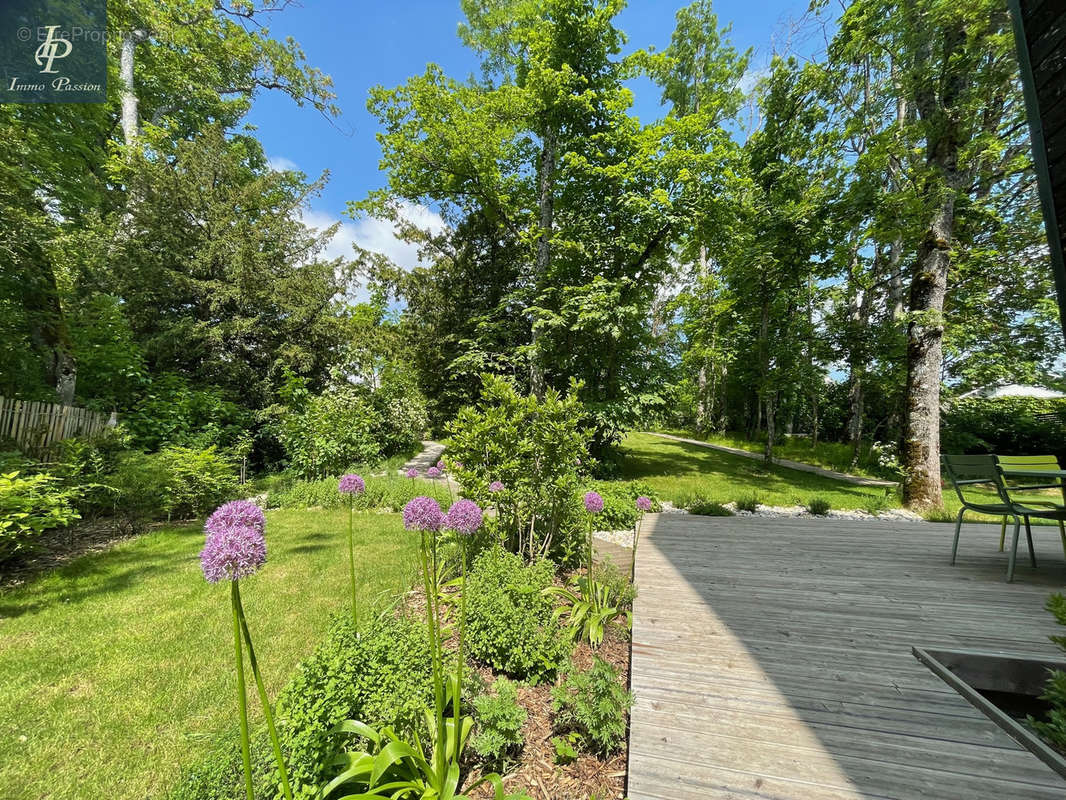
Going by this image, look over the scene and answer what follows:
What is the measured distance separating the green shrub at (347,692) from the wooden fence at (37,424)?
630cm

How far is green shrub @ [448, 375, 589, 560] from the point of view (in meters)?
3.44

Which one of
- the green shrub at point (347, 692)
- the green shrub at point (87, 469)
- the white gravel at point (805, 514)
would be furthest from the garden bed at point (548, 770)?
the green shrub at point (87, 469)

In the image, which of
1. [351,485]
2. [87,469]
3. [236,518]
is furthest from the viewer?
[87,469]

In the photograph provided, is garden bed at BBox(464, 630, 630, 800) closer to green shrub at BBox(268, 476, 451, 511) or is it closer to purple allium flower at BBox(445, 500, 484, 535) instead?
purple allium flower at BBox(445, 500, 484, 535)

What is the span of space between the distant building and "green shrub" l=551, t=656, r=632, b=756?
56.5 ft

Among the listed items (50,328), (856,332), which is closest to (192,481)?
(50,328)

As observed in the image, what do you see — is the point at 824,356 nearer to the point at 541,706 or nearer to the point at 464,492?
the point at 464,492

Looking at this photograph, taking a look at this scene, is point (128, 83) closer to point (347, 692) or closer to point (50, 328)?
point (50, 328)

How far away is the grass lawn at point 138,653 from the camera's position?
67.2 inches

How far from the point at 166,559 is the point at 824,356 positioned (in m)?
13.4

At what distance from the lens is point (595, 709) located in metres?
1.71

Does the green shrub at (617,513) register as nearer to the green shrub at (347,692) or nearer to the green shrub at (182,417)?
the green shrub at (347,692)

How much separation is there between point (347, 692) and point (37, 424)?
6804mm

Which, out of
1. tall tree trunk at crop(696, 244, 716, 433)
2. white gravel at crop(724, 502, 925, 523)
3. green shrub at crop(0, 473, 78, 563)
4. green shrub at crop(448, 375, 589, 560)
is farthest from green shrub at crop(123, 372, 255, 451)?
tall tree trunk at crop(696, 244, 716, 433)
